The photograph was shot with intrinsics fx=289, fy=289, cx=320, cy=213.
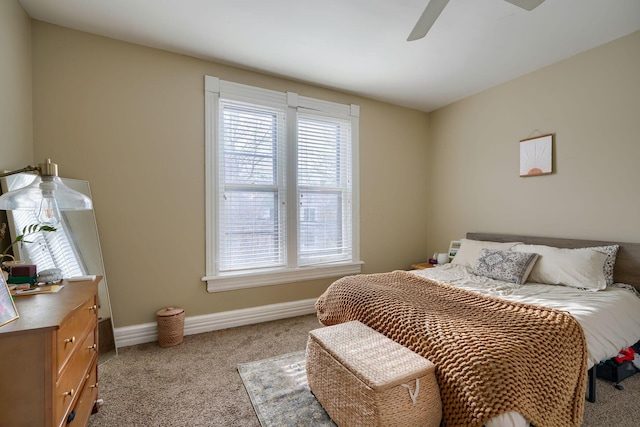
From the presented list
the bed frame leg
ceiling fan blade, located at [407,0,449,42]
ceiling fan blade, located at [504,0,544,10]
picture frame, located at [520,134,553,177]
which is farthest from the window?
the bed frame leg

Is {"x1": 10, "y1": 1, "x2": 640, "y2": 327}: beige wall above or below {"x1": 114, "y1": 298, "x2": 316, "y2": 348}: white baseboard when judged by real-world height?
above

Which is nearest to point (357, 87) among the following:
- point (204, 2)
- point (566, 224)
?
point (204, 2)

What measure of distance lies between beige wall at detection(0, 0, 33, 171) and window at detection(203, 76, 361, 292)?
125 centimetres

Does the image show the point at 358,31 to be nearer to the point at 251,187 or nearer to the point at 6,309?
the point at 251,187

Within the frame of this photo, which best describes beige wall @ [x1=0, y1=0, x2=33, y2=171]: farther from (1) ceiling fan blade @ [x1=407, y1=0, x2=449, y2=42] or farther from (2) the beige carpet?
(1) ceiling fan blade @ [x1=407, y1=0, x2=449, y2=42]

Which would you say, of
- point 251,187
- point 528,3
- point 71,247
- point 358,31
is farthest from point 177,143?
point 528,3

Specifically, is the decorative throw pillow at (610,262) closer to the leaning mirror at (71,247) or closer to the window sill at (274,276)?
the window sill at (274,276)

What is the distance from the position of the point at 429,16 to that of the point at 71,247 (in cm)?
288

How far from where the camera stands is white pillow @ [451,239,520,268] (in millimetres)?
2848

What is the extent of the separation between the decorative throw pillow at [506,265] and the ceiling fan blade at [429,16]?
197 cm

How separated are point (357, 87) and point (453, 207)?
1.94 meters

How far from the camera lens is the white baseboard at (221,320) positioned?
2475 mm

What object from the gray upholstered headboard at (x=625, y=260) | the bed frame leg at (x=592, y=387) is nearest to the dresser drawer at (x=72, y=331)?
the bed frame leg at (x=592, y=387)

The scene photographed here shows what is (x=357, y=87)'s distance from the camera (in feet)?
A: 10.9
